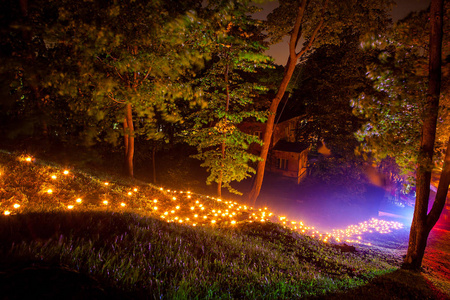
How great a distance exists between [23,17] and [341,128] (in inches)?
815

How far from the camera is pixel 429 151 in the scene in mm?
Result: 7195

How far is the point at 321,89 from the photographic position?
20.2 meters

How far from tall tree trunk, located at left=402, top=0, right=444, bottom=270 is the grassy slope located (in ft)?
11.6

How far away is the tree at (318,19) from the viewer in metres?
11.2

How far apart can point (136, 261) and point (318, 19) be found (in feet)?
45.6

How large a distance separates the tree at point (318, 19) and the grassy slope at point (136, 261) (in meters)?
9.64

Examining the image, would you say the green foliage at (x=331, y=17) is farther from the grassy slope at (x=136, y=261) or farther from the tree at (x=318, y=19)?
the grassy slope at (x=136, y=261)

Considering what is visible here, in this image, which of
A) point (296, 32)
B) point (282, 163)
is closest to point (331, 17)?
point (296, 32)

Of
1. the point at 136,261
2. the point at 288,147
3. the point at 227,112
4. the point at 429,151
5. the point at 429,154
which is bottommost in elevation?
the point at 136,261

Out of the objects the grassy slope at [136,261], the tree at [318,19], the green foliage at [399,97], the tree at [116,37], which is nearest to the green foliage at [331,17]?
the tree at [318,19]

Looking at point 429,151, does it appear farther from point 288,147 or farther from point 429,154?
point 288,147

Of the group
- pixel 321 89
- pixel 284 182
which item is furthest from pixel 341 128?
pixel 284 182

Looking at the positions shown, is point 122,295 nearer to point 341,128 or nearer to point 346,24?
point 346,24

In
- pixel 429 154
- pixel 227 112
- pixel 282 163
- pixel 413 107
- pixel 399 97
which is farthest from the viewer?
pixel 282 163
